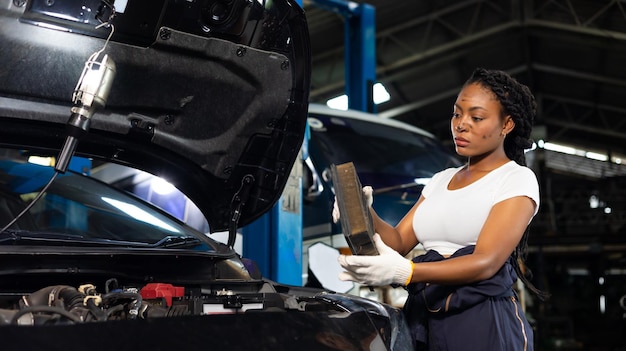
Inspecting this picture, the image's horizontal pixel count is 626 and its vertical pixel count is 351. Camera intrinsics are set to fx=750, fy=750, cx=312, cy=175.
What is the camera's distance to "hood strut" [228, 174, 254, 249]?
2567 millimetres

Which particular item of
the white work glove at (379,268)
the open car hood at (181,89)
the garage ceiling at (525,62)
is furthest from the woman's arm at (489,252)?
the garage ceiling at (525,62)

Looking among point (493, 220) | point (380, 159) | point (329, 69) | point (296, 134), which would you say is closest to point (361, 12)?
point (380, 159)

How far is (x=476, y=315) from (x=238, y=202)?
1.01 m

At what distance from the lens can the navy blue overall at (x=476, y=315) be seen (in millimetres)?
1892

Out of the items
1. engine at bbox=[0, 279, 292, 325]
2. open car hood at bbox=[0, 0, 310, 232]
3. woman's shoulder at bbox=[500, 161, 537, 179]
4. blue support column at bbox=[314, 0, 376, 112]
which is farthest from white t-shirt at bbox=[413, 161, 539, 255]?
blue support column at bbox=[314, 0, 376, 112]

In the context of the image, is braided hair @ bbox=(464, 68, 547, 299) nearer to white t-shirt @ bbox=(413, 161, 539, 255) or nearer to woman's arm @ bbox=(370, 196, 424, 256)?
white t-shirt @ bbox=(413, 161, 539, 255)

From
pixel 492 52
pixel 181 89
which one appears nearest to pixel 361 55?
pixel 181 89

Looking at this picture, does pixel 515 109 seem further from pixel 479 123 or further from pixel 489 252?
pixel 489 252

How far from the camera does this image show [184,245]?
2.41 m

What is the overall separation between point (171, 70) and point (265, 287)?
74 centimetres

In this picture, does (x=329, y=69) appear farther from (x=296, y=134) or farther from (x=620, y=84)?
(x=296, y=134)

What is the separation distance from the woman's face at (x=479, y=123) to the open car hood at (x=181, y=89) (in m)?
0.61

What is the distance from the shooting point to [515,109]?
6.51 feet

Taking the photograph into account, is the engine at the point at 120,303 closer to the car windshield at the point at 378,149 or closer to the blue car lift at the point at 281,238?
the blue car lift at the point at 281,238
